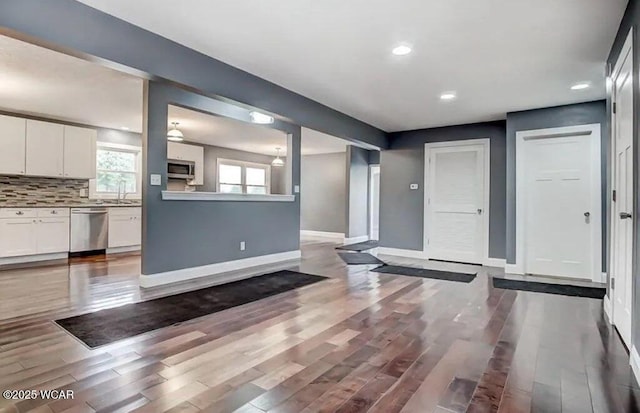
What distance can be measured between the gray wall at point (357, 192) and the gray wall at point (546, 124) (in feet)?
13.8

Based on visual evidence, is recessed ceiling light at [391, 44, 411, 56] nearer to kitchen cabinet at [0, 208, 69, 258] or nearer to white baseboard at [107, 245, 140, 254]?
kitchen cabinet at [0, 208, 69, 258]

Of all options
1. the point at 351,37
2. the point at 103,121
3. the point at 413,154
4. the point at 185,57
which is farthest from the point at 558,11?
the point at 103,121

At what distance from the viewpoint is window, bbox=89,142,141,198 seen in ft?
23.2

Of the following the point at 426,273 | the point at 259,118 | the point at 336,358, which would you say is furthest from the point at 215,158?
the point at 336,358

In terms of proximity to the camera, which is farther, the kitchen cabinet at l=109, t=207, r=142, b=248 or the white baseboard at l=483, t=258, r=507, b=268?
the kitchen cabinet at l=109, t=207, r=142, b=248

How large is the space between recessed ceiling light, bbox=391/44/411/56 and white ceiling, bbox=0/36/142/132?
3.07 m

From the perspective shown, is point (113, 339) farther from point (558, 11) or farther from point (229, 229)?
point (558, 11)

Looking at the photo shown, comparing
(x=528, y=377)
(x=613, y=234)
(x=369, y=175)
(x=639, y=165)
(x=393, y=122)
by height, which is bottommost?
(x=528, y=377)

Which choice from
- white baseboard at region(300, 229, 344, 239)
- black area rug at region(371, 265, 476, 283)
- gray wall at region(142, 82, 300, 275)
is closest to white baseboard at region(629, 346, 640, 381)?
black area rug at region(371, 265, 476, 283)

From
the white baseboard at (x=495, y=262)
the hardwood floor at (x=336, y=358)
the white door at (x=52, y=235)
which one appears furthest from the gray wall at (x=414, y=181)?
the white door at (x=52, y=235)

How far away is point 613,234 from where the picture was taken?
309 centimetres

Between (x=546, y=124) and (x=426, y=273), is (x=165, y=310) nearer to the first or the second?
(x=426, y=273)

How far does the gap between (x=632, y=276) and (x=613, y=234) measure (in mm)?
916

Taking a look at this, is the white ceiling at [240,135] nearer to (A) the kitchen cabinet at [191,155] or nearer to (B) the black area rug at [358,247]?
(A) the kitchen cabinet at [191,155]
